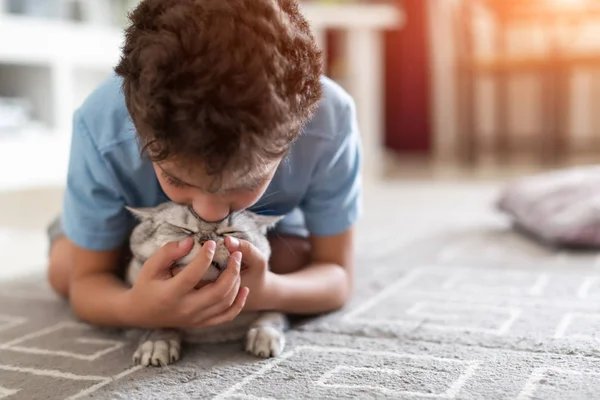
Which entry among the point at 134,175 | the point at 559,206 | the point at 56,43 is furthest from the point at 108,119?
the point at 56,43

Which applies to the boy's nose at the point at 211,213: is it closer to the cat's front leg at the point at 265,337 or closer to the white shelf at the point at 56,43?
the cat's front leg at the point at 265,337

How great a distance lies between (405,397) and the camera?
669 mm

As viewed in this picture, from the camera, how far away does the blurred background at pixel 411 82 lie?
2227 millimetres

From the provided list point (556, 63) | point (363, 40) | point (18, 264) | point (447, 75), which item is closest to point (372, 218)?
point (18, 264)

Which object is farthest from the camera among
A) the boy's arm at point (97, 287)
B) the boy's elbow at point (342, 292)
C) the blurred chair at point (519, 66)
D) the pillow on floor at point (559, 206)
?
the blurred chair at point (519, 66)

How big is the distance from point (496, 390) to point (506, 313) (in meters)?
0.31

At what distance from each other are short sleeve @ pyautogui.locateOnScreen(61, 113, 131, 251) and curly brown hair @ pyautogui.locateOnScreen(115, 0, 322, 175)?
244mm

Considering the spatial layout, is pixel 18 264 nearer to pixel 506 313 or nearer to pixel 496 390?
pixel 506 313

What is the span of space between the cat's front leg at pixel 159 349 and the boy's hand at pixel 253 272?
86 mm

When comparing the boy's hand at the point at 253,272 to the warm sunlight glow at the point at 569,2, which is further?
the warm sunlight glow at the point at 569,2

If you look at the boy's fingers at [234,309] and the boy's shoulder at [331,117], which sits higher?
the boy's shoulder at [331,117]

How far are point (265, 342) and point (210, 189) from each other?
227mm

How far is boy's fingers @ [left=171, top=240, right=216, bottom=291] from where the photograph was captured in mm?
686

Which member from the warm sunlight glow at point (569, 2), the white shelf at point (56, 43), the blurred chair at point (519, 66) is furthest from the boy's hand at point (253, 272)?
the warm sunlight glow at point (569, 2)
